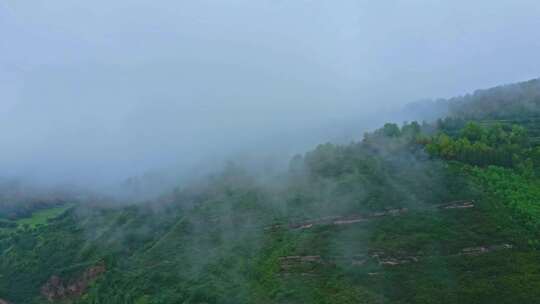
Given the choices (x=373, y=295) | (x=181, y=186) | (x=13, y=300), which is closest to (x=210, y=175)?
(x=181, y=186)

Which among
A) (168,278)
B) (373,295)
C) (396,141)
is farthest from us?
(396,141)

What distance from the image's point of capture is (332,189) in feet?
445

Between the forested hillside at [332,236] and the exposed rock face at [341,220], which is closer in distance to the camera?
the forested hillside at [332,236]

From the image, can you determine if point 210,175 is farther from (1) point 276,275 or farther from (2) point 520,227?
(2) point 520,227

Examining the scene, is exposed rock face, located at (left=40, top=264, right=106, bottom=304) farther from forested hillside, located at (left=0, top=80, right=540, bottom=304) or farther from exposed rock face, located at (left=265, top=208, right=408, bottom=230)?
exposed rock face, located at (left=265, top=208, right=408, bottom=230)

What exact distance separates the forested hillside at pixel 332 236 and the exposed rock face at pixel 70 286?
1.18 ft

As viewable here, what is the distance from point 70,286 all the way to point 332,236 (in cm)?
7516

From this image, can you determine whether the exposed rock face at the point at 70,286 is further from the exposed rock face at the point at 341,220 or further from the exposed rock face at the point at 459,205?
the exposed rock face at the point at 459,205

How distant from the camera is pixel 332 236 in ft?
382

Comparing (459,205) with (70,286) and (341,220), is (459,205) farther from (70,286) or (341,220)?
(70,286)

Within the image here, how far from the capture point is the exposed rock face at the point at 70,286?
13238cm

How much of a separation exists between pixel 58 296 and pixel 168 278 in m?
38.4

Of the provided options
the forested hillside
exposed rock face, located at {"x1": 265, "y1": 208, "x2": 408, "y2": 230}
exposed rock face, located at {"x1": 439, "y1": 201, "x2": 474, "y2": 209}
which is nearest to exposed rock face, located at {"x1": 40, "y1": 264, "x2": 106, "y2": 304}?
the forested hillside

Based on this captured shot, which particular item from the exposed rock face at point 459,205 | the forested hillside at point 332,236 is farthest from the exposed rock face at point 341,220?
the exposed rock face at point 459,205
